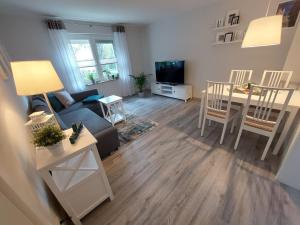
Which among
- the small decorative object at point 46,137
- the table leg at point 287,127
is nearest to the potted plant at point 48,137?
the small decorative object at point 46,137

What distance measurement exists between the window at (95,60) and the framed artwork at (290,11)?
161 inches

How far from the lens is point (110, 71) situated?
4.57 metres

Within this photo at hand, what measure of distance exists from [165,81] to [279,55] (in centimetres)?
270

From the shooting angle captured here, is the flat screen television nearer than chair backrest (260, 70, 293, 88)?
No

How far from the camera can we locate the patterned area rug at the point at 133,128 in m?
2.54

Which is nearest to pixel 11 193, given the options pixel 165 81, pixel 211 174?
pixel 211 174

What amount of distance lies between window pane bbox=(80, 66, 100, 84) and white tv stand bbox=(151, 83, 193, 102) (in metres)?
1.96

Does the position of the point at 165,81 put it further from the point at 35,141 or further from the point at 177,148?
the point at 35,141

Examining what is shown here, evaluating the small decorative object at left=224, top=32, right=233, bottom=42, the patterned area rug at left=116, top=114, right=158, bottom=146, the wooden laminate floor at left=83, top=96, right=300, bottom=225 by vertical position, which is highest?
the small decorative object at left=224, top=32, right=233, bottom=42

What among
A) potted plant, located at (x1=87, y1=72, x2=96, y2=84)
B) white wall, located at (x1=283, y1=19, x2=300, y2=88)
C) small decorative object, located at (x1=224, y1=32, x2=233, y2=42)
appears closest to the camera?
white wall, located at (x1=283, y1=19, x2=300, y2=88)

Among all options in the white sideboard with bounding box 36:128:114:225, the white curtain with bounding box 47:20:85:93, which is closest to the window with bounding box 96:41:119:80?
the white curtain with bounding box 47:20:85:93

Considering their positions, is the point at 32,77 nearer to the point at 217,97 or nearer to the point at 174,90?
the point at 217,97

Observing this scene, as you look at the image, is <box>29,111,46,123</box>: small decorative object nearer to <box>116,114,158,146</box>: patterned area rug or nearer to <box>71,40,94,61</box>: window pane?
<box>116,114,158,146</box>: patterned area rug

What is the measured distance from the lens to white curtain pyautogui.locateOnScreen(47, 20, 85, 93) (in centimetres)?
317
